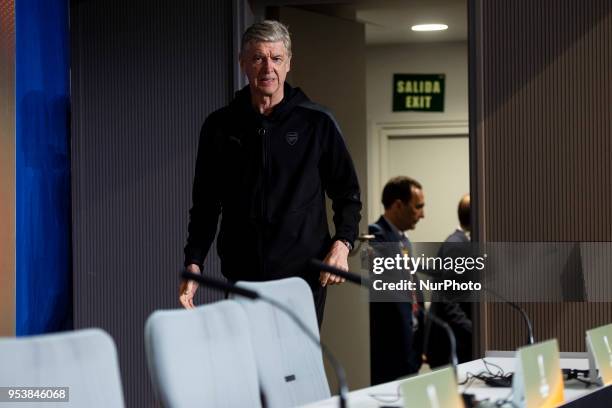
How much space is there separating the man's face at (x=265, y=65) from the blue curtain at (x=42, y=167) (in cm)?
152

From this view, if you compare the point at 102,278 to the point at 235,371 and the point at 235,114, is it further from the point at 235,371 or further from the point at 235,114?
the point at 235,371

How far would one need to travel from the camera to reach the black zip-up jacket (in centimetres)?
356

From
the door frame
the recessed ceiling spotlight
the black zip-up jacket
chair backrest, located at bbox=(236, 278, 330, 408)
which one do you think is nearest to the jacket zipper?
the black zip-up jacket

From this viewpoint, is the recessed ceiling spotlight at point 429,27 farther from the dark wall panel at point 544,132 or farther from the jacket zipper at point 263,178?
the jacket zipper at point 263,178

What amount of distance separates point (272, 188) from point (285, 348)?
2.57 ft

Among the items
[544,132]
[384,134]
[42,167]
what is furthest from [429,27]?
[42,167]

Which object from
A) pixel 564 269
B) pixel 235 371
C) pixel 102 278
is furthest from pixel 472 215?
pixel 235 371

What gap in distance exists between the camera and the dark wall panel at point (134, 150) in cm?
510

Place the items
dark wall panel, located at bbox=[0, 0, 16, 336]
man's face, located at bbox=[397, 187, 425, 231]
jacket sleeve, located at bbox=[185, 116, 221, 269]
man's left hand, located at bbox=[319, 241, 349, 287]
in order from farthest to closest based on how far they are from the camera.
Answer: man's face, located at bbox=[397, 187, 425, 231]
dark wall panel, located at bbox=[0, 0, 16, 336]
jacket sleeve, located at bbox=[185, 116, 221, 269]
man's left hand, located at bbox=[319, 241, 349, 287]

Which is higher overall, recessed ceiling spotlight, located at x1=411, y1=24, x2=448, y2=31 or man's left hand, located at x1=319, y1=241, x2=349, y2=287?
recessed ceiling spotlight, located at x1=411, y1=24, x2=448, y2=31

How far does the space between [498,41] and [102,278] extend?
2.27 metres

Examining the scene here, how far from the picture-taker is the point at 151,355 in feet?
7.55

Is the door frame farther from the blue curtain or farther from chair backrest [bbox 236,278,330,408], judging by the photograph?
chair backrest [bbox 236,278,330,408]

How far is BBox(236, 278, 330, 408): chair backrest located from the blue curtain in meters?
1.99
